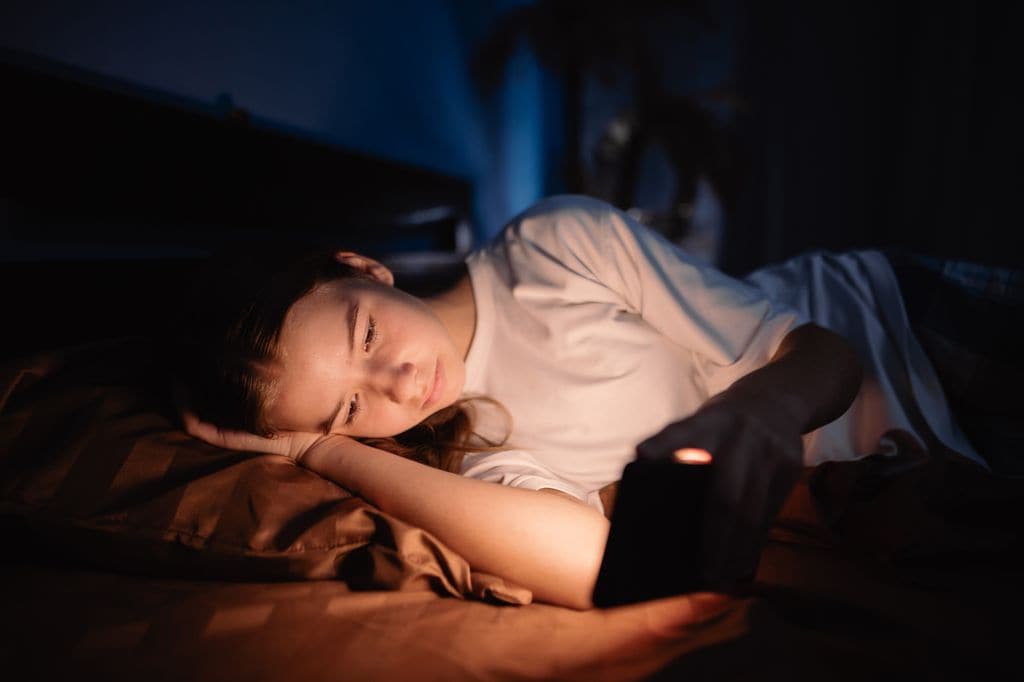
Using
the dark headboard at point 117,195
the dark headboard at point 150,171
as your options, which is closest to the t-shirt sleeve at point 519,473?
the dark headboard at point 117,195

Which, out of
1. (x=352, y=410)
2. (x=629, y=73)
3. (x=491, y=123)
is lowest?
(x=352, y=410)

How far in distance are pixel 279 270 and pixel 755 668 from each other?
2.71 feet

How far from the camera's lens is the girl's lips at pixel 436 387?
2.85 feet

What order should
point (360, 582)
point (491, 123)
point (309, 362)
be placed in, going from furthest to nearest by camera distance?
point (491, 123)
point (309, 362)
point (360, 582)

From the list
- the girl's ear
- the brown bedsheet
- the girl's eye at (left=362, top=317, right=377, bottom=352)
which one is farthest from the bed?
the girl's ear

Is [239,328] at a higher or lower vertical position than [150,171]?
lower

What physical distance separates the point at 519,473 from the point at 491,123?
2819 mm

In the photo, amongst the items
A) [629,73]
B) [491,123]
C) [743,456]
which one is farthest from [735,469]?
[491,123]

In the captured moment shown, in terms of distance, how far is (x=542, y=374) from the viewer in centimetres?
98

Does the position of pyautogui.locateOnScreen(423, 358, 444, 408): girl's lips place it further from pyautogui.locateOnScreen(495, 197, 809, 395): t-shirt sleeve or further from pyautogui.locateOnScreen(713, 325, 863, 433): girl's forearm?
pyautogui.locateOnScreen(713, 325, 863, 433): girl's forearm

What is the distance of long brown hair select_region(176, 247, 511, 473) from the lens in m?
0.77

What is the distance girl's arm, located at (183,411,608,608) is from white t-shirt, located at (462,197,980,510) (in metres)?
0.16

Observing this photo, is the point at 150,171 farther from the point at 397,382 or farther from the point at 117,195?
the point at 397,382

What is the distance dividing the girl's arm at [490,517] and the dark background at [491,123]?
1.86 feet
